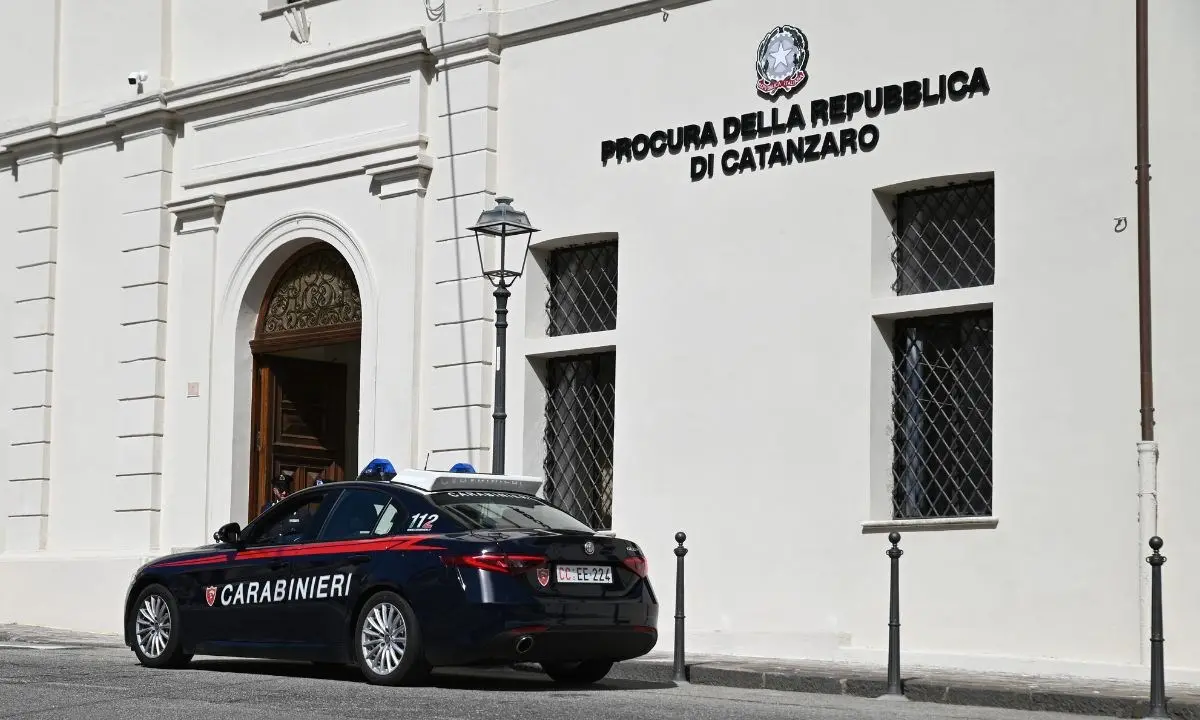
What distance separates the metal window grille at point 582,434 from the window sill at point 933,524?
328 cm

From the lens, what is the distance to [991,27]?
15.0 meters

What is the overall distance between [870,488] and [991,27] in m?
3.92

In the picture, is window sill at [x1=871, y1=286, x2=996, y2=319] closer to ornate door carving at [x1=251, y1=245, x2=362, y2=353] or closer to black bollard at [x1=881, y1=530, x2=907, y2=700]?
black bollard at [x1=881, y1=530, x2=907, y2=700]

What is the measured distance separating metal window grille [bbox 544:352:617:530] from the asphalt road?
4.17 meters

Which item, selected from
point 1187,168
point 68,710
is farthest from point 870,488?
point 68,710

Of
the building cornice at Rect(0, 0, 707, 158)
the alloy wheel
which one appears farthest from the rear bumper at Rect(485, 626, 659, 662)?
the building cornice at Rect(0, 0, 707, 158)

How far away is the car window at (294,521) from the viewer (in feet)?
42.9

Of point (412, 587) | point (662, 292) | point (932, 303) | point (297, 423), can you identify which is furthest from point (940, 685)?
point (297, 423)

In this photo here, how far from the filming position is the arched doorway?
20.4 m

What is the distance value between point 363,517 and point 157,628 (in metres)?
2.17

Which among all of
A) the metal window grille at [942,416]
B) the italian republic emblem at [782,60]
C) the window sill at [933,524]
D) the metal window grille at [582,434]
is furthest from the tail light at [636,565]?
the italian republic emblem at [782,60]

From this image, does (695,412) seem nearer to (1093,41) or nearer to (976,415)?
(976,415)

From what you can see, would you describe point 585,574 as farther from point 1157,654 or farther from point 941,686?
point 1157,654

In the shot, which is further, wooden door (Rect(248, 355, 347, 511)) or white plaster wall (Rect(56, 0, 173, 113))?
white plaster wall (Rect(56, 0, 173, 113))
